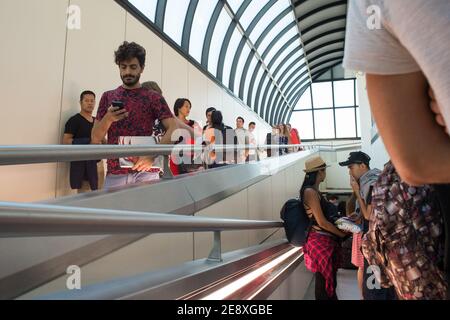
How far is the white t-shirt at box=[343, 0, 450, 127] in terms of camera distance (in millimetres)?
578

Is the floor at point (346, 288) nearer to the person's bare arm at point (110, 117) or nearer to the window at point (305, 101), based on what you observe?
the person's bare arm at point (110, 117)

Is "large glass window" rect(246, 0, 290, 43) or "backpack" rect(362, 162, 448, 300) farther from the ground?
"large glass window" rect(246, 0, 290, 43)

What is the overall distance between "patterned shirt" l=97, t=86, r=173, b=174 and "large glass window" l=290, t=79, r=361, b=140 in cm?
2140

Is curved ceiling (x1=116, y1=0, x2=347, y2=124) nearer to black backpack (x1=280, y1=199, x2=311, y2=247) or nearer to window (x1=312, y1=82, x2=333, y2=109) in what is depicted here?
window (x1=312, y1=82, x2=333, y2=109)

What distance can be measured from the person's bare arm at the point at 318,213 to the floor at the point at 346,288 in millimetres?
1297

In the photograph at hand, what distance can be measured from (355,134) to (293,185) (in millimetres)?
16044

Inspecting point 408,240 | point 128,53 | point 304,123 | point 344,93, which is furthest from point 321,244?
point 344,93

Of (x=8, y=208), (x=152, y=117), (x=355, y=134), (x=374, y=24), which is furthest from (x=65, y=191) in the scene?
(x=355, y=134)

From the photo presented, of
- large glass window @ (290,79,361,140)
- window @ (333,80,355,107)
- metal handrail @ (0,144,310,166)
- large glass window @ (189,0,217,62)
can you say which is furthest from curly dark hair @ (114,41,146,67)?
window @ (333,80,355,107)

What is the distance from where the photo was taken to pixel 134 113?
8.18 ft

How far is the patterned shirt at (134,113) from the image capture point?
8.18 feet

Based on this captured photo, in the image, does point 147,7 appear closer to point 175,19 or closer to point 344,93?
A: point 175,19

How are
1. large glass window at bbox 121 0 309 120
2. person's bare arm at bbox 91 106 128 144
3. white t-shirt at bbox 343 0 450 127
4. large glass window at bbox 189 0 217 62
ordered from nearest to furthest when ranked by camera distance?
white t-shirt at bbox 343 0 450 127 → person's bare arm at bbox 91 106 128 144 → large glass window at bbox 121 0 309 120 → large glass window at bbox 189 0 217 62
